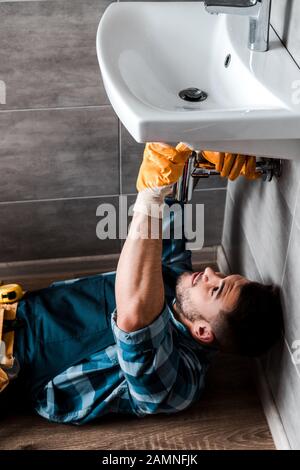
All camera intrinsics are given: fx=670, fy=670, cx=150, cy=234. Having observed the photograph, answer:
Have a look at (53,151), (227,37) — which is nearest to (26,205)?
(53,151)

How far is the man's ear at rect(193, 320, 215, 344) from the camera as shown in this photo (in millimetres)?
1656

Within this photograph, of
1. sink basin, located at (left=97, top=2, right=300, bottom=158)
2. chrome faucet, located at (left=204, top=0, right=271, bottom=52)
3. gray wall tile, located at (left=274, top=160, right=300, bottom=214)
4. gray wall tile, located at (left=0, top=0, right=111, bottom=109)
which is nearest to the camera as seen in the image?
sink basin, located at (left=97, top=2, right=300, bottom=158)

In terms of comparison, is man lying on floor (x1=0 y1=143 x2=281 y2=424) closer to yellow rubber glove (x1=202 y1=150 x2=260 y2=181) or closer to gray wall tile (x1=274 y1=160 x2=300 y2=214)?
yellow rubber glove (x1=202 y1=150 x2=260 y2=181)

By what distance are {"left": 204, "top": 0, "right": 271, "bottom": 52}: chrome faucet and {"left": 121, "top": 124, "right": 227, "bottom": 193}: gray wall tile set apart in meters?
0.58

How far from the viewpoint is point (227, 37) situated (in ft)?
4.96

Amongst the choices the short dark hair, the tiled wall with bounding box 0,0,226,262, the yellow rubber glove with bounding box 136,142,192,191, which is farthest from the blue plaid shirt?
the tiled wall with bounding box 0,0,226,262

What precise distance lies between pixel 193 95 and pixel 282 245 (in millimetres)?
417

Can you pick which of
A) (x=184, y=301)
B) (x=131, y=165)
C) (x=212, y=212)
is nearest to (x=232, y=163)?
(x=184, y=301)

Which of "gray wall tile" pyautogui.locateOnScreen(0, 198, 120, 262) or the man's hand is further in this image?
"gray wall tile" pyautogui.locateOnScreen(0, 198, 120, 262)

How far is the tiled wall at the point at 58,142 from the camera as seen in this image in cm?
174

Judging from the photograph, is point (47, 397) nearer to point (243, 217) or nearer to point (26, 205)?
point (26, 205)

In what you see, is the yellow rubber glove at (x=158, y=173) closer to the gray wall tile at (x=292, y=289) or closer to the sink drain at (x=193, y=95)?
the sink drain at (x=193, y=95)

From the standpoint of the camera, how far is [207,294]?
1.66 metres
